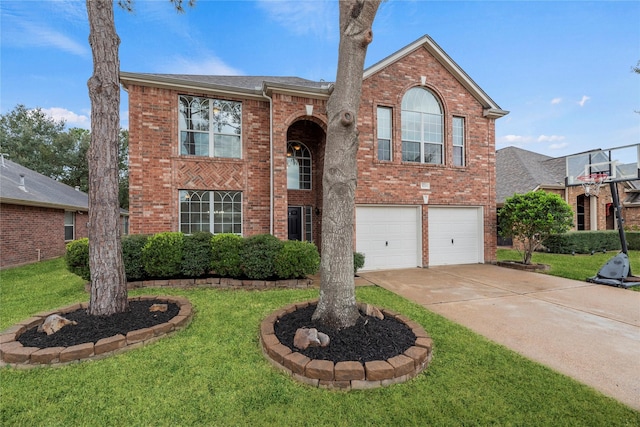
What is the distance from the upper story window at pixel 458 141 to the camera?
9.98m

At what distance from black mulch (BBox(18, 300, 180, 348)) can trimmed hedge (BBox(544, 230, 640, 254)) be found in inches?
609

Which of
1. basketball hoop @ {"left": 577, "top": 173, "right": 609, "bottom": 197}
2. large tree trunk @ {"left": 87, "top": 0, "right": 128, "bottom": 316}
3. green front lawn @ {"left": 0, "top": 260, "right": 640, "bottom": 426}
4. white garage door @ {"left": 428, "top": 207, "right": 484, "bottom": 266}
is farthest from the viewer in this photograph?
white garage door @ {"left": 428, "top": 207, "right": 484, "bottom": 266}

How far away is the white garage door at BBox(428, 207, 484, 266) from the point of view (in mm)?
9656

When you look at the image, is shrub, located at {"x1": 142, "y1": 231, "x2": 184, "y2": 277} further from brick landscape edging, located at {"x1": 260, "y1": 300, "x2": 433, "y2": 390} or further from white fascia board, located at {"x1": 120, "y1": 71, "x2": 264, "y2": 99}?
white fascia board, located at {"x1": 120, "y1": 71, "x2": 264, "y2": 99}

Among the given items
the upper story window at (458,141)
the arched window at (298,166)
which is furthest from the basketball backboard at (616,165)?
the arched window at (298,166)

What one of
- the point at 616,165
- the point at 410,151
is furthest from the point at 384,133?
the point at 616,165

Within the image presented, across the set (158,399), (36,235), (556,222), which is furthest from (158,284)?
(556,222)

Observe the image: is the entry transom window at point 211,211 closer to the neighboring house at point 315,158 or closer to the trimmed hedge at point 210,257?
the neighboring house at point 315,158

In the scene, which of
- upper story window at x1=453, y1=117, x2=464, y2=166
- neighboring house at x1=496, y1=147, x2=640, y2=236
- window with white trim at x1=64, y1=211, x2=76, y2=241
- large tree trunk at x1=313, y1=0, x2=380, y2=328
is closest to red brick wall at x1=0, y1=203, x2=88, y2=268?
window with white trim at x1=64, y1=211, x2=76, y2=241

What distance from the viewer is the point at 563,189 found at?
48.0 feet

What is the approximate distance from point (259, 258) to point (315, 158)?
208 inches

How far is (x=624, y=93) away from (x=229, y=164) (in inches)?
642

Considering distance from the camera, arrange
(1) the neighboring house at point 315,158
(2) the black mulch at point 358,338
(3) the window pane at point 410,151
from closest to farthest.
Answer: (2) the black mulch at point 358,338, (1) the neighboring house at point 315,158, (3) the window pane at point 410,151

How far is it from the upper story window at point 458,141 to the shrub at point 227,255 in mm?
8216
